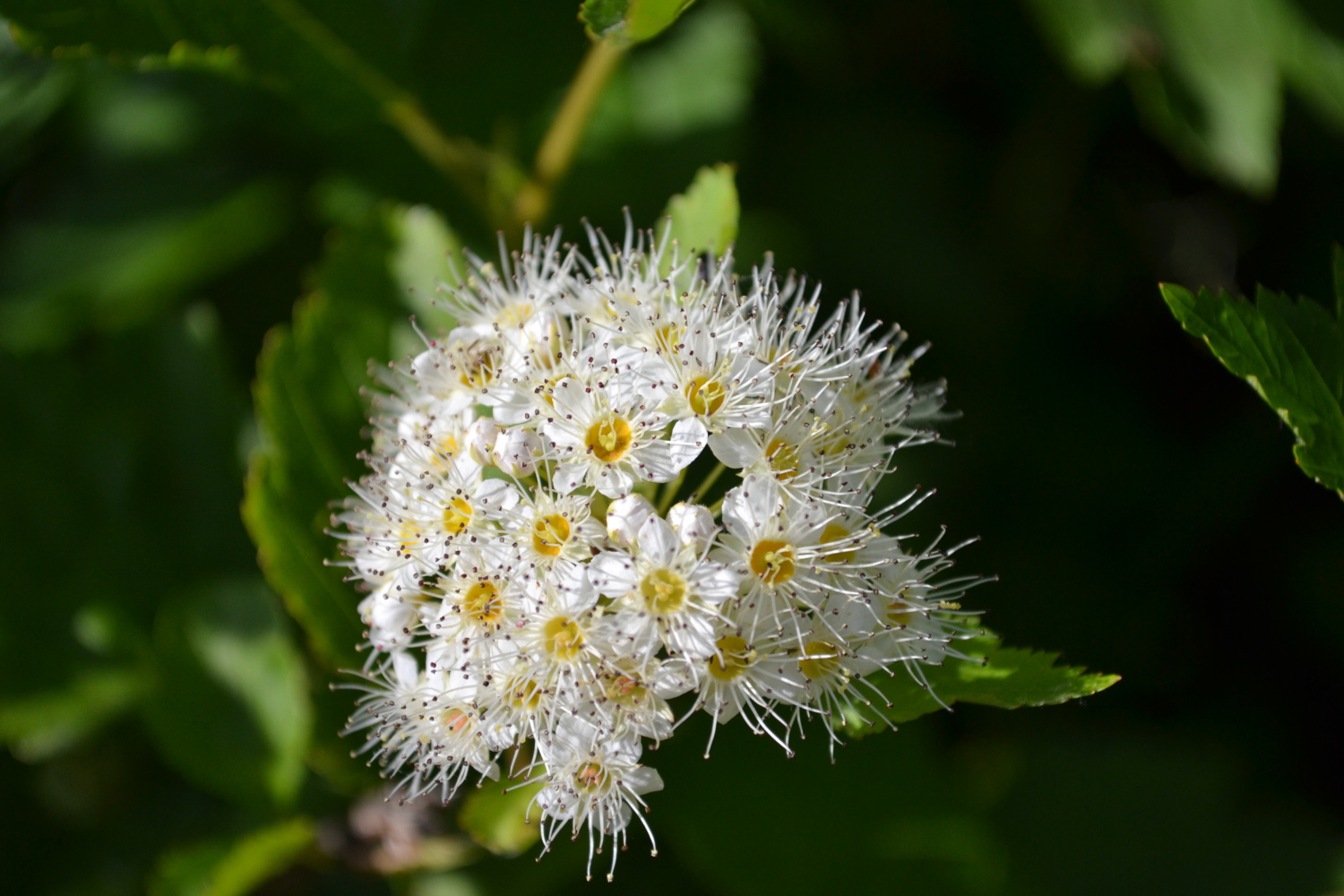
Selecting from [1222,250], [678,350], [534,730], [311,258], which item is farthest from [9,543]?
[1222,250]

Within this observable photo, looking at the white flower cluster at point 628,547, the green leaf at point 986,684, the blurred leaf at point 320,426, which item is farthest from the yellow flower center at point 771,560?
the blurred leaf at point 320,426

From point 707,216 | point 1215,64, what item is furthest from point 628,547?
point 1215,64

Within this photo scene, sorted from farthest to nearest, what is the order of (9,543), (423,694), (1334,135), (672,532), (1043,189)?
1. (1043,189)
2. (1334,135)
3. (9,543)
4. (423,694)
5. (672,532)

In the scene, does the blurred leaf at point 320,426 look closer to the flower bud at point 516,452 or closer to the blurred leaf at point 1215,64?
the flower bud at point 516,452

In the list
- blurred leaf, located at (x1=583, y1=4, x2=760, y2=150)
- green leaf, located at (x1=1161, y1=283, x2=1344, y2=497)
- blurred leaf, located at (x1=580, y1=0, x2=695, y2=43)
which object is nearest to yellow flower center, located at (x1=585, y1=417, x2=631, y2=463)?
blurred leaf, located at (x1=580, y1=0, x2=695, y2=43)

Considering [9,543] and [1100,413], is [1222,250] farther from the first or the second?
[9,543]

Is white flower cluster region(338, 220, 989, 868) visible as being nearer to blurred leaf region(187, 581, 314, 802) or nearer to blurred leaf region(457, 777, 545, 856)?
blurred leaf region(457, 777, 545, 856)

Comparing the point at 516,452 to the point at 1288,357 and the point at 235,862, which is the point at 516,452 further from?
the point at 1288,357
